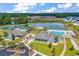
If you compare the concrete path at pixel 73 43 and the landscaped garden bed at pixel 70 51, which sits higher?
the concrete path at pixel 73 43

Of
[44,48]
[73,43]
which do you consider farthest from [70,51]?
[44,48]

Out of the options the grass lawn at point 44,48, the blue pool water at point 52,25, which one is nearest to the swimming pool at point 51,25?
the blue pool water at point 52,25

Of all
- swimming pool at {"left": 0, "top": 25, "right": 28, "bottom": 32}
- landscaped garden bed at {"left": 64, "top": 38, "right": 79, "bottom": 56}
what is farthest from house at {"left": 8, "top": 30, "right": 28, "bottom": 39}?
landscaped garden bed at {"left": 64, "top": 38, "right": 79, "bottom": 56}

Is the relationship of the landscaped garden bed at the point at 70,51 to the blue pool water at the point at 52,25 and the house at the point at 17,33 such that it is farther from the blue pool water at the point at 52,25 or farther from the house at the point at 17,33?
the house at the point at 17,33

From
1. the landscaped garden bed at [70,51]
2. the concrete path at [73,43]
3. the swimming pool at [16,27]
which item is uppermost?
the swimming pool at [16,27]

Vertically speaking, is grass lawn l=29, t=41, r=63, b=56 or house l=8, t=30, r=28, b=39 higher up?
house l=8, t=30, r=28, b=39

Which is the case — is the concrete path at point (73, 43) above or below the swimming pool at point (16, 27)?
below

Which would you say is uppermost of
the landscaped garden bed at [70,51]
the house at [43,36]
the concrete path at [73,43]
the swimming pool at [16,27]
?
Result: the swimming pool at [16,27]

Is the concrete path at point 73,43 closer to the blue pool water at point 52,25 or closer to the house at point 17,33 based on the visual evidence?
the blue pool water at point 52,25

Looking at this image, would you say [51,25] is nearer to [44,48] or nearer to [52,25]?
[52,25]

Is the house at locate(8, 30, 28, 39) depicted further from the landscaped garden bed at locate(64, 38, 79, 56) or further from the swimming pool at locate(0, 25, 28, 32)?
the landscaped garden bed at locate(64, 38, 79, 56)

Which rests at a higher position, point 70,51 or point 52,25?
point 52,25

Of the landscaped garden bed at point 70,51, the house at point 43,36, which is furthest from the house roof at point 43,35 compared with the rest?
the landscaped garden bed at point 70,51
